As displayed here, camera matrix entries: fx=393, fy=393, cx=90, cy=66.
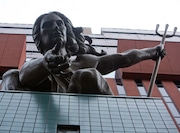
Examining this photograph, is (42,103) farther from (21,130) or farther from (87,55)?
(87,55)

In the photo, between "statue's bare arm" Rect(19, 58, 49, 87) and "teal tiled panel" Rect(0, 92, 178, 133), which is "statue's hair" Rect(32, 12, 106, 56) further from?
"teal tiled panel" Rect(0, 92, 178, 133)

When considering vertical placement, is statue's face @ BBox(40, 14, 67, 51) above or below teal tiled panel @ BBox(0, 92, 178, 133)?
above

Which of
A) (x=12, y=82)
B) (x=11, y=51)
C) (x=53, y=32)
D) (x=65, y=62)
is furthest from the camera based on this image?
(x=11, y=51)

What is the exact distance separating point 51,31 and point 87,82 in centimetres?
139

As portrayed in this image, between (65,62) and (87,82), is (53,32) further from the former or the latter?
(65,62)

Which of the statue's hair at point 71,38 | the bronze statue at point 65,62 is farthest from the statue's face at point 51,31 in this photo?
the statue's hair at point 71,38

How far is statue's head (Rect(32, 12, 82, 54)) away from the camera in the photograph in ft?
22.0

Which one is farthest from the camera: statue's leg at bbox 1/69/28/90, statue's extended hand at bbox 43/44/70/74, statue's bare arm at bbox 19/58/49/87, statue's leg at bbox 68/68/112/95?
statue's leg at bbox 1/69/28/90

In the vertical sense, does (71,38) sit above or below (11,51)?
above

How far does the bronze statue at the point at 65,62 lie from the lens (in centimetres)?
583

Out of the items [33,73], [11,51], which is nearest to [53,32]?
[33,73]

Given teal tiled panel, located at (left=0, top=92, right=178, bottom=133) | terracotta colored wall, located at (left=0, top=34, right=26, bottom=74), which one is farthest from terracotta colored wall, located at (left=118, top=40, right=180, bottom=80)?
teal tiled panel, located at (left=0, top=92, right=178, bottom=133)

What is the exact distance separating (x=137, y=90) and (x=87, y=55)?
18356 millimetres

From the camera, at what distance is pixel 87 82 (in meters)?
5.87
